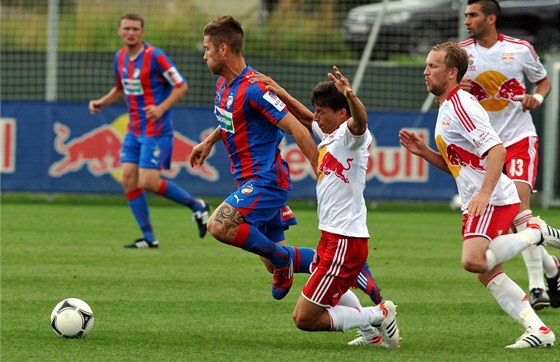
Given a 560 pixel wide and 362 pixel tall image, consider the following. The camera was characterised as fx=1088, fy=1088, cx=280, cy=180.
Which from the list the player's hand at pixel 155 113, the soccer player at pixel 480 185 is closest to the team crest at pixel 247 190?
the soccer player at pixel 480 185

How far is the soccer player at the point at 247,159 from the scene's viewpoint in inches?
278

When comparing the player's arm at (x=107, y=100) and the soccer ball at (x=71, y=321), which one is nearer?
the soccer ball at (x=71, y=321)

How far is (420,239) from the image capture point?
12750 mm

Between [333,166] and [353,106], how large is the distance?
2.01 feet

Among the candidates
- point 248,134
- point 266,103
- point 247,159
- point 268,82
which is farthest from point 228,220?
point 268,82

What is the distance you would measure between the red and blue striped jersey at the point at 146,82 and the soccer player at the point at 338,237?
5509mm

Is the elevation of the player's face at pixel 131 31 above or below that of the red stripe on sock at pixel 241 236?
above

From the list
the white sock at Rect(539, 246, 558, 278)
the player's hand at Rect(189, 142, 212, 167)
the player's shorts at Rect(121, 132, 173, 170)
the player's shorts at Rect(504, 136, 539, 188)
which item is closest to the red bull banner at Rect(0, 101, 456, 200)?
the player's shorts at Rect(121, 132, 173, 170)

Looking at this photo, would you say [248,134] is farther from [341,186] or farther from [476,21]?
[476,21]

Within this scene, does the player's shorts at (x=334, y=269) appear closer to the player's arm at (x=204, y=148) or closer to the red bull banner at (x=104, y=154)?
the player's arm at (x=204, y=148)

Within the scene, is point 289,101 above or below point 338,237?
above

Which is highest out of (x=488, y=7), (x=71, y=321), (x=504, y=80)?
(x=488, y=7)

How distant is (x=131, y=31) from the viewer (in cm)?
1167

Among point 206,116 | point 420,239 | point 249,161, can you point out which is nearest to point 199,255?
point 420,239
